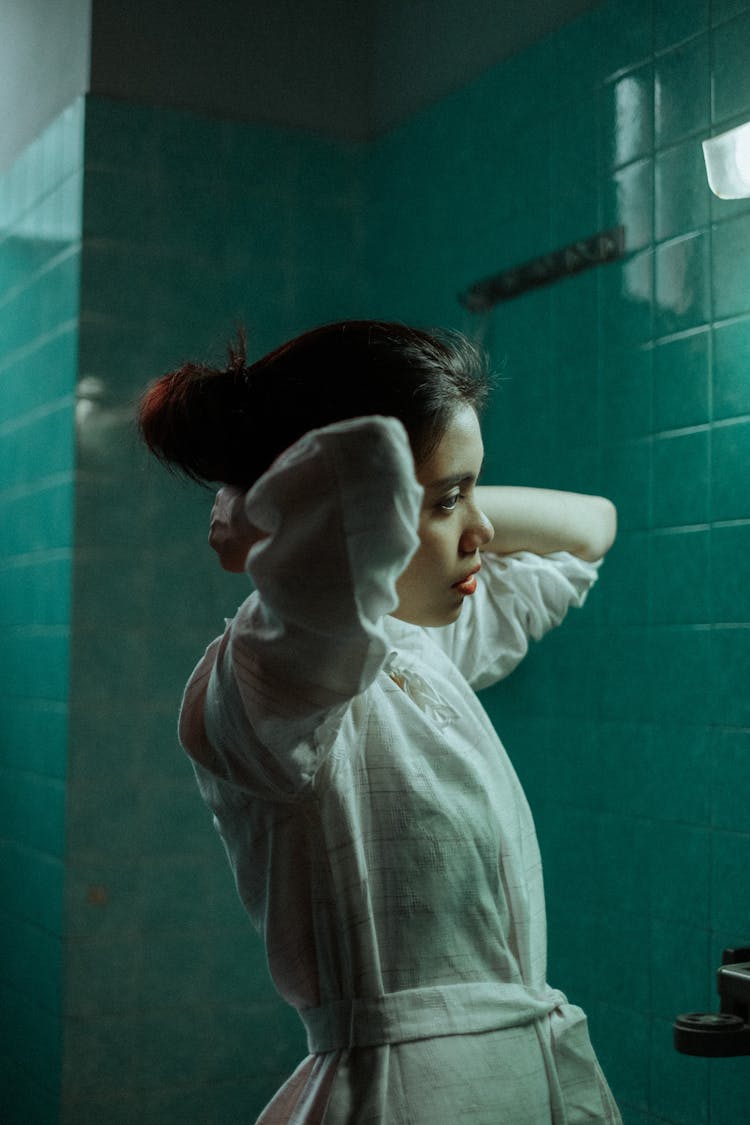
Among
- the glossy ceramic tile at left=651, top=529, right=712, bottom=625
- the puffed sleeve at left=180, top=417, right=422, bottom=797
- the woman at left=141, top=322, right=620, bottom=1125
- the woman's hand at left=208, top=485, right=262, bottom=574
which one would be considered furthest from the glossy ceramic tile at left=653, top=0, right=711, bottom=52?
the puffed sleeve at left=180, top=417, right=422, bottom=797

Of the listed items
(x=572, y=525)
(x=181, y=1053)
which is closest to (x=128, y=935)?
(x=181, y=1053)

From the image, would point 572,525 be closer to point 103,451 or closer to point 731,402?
point 731,402

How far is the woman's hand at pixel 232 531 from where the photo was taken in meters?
0.86

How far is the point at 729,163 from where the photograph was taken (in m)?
1.48

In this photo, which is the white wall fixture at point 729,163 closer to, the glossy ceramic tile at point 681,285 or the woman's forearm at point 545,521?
the glossy ceramic tile at point 681,285

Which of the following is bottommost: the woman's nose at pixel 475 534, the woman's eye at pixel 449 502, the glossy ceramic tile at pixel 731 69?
the woman's nose at pixel 475 534

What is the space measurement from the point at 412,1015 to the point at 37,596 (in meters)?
1.48

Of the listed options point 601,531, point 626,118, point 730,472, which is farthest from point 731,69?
point 601,531

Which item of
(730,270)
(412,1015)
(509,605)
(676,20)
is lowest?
(412,1015)

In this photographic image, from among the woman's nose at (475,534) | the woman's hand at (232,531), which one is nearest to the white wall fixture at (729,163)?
the woman's nose at (475,534)

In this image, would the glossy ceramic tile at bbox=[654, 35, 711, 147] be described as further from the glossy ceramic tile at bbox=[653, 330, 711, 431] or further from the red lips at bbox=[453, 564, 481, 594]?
the red lips at bbox=[453, 564, 481, 594]

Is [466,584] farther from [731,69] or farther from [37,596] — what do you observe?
[37,596]

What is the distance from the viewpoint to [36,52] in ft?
7.82

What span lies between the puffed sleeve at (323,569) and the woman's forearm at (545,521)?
581mm
